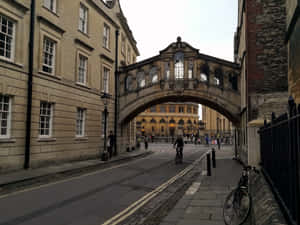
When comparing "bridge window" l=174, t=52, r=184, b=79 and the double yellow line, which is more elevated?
"bridge window" l=174, t=52, r=184, b=79

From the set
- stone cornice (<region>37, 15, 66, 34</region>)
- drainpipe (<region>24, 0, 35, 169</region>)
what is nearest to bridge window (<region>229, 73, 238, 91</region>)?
stone cornice (<region>37, 15, 66, 34</region>)

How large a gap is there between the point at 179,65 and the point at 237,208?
58.6 feet

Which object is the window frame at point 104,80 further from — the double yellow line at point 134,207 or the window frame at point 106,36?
the double yellow line at point 134,207

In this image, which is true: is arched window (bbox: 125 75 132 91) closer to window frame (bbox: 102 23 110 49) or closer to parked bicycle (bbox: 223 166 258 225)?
window frame (bbox: 102 23 110 49)

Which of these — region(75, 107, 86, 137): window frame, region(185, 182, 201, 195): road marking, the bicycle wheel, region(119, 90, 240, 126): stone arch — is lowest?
region(185, 182, 201, 195): road marking

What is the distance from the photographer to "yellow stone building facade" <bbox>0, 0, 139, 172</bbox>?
12.0 meters

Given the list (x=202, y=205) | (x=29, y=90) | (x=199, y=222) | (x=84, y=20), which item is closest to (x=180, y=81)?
(x=84, y=20)

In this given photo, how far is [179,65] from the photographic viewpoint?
2191 centimetres

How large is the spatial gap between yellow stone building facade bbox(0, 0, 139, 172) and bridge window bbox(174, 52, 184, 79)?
5066 mm

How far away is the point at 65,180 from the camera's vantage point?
10.6 m

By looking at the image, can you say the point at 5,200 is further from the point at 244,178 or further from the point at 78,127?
the point at 78,127

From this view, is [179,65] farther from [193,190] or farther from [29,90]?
[193,190]

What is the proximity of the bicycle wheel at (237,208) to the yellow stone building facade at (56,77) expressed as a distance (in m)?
9.65

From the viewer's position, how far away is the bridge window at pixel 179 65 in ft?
70.8
